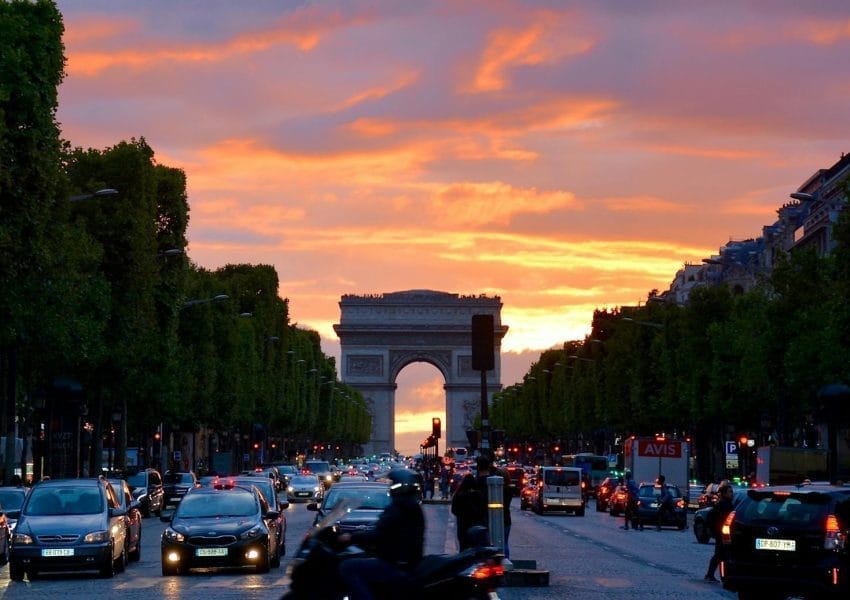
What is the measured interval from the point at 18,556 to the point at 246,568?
175 inches

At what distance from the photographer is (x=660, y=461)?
8056cm

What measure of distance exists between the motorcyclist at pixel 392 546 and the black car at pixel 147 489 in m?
50.3

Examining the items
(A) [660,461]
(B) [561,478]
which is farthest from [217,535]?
(A) [660,461]

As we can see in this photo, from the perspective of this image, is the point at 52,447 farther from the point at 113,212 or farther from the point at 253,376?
the point at 253,376

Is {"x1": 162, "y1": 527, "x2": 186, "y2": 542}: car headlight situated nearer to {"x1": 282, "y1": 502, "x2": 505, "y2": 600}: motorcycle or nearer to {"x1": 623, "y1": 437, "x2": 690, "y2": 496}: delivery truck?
{"x1": 282, "y1": 502, "x2": 505, "y2": 600}: motorcycle

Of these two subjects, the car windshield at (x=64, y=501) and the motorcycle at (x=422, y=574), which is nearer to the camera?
the motorcycle at (x=422, y=574)

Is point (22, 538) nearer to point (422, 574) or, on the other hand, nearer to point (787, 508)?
point (787, 508)

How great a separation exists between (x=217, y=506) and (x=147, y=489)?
33.5 meters

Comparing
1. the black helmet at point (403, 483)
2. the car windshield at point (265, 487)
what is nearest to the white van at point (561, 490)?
the car windshield at point (265, 487)

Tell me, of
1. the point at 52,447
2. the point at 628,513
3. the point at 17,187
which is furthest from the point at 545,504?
the point at 17,187

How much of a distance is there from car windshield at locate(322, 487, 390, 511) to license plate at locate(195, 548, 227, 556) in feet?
8.85

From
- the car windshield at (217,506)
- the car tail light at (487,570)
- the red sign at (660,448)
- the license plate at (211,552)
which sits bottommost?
the license plate at (211,552)

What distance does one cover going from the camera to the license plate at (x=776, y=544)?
23359 mm

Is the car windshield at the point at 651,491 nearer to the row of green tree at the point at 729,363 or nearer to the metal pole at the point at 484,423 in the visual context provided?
the row of green tree at the point at 729,363
